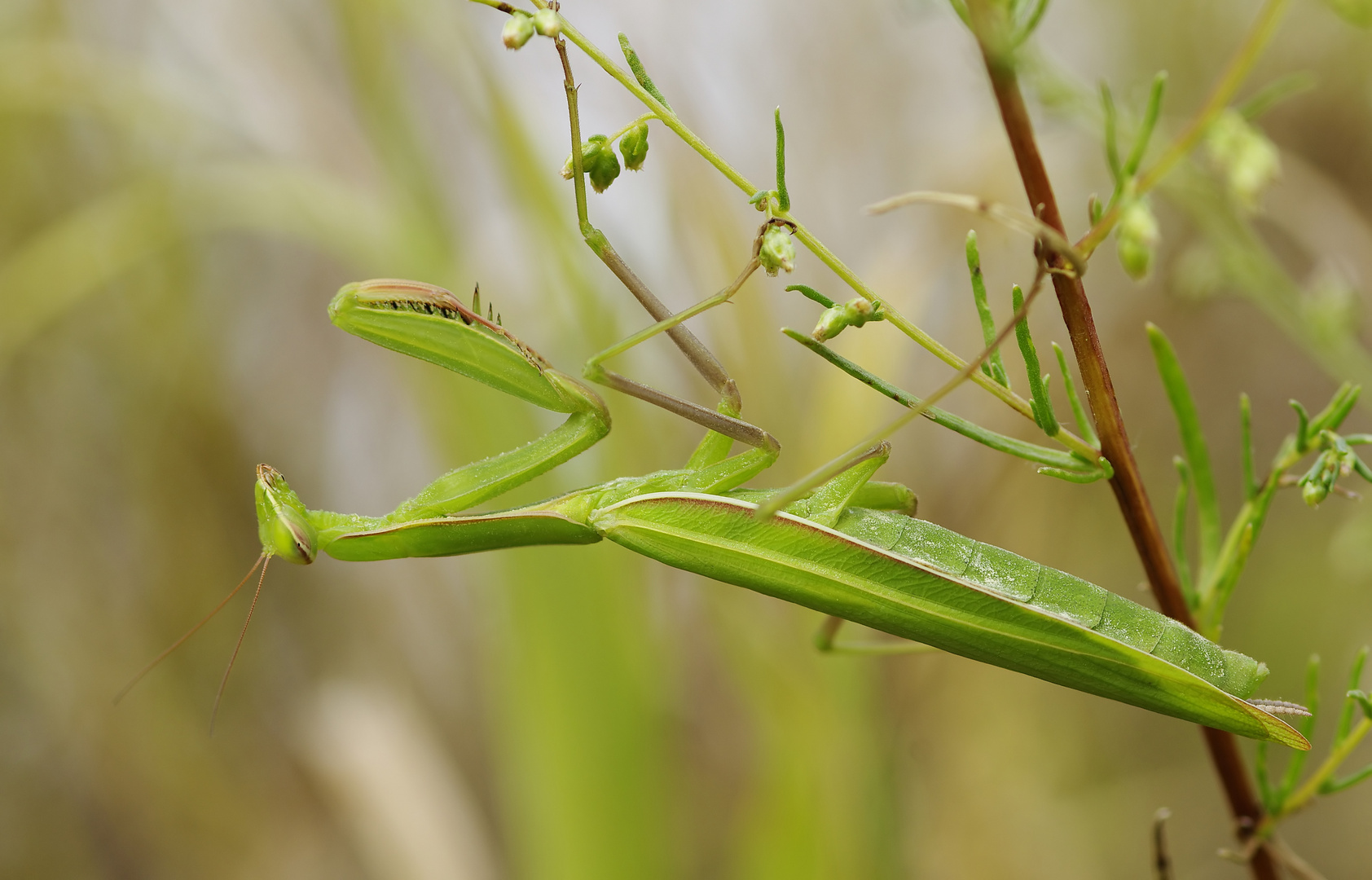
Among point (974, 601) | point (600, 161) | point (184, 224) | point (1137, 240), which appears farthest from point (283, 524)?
point (184, 224)

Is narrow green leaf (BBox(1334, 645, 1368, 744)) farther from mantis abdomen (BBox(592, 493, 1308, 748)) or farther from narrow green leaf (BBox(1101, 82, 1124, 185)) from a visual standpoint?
narrow green leaf (BBox(1101, 82, 1124, 185))

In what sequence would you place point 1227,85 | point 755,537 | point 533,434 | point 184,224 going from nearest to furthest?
point 1227,85 → point 755,537 → point 533,434 → point 184,224

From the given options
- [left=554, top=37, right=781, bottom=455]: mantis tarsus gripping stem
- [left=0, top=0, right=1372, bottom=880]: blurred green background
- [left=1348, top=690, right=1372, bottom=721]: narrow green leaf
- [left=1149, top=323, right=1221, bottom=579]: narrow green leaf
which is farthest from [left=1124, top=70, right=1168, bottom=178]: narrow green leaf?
[left=0, top=0, right=1372, bottom=880]: blurred green background

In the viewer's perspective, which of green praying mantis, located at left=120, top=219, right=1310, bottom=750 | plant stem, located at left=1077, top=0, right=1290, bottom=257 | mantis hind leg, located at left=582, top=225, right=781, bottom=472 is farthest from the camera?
mantis hind leg, located at left=582, top=225, right=781, bottom=472

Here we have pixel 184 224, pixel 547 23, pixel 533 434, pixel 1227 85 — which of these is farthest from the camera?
pixel 184 224

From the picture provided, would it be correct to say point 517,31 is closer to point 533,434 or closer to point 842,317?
point 842,317

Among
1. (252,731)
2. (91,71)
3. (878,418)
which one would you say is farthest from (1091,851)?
(91,71)

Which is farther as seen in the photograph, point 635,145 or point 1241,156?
point 635,145
